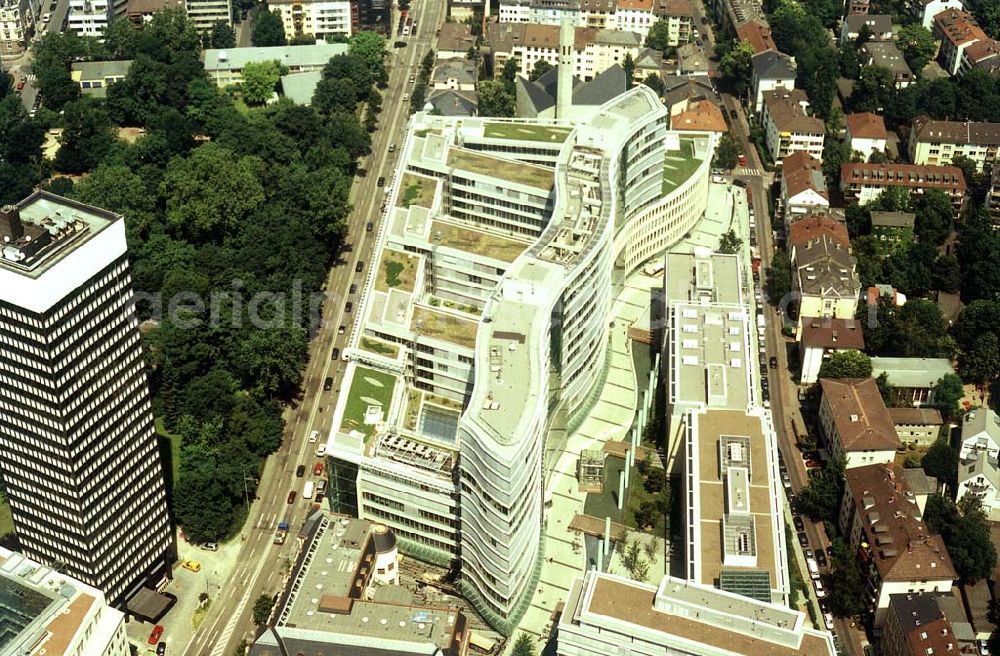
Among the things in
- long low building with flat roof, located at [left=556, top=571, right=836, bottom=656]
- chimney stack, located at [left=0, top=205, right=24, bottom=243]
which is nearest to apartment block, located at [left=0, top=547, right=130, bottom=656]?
chimney stack, located at [left=0, top=205, right=24, bottom=243]

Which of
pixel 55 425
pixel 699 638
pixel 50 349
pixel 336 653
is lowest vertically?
pixel 336 653

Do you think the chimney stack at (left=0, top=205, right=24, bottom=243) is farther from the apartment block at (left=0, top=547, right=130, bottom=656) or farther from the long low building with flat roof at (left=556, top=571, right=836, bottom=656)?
the long low building with flat roof at (left=556, top=571, right=836, bottom=656)

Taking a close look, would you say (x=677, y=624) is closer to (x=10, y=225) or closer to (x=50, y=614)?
(x=50, y=614)

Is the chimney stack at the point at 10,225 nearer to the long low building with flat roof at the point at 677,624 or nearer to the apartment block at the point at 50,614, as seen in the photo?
the apartment block at the point at 50,614

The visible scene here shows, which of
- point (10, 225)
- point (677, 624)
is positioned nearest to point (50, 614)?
point (10, 225)

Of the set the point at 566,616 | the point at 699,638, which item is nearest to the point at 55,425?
the point at 566,616

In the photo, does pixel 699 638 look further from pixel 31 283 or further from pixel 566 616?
pixel 31 283

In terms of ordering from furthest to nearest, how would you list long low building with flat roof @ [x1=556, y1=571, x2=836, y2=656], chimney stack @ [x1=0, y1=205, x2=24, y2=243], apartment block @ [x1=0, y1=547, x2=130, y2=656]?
chimney stack @ [x1=0, y1=205, x2=24, y2=243], apartment block @ [x1=0, y1=547, x2=130, y2=656], long low building with flat roof @ [x1=556, y1=571, x2=836, y2=656]
